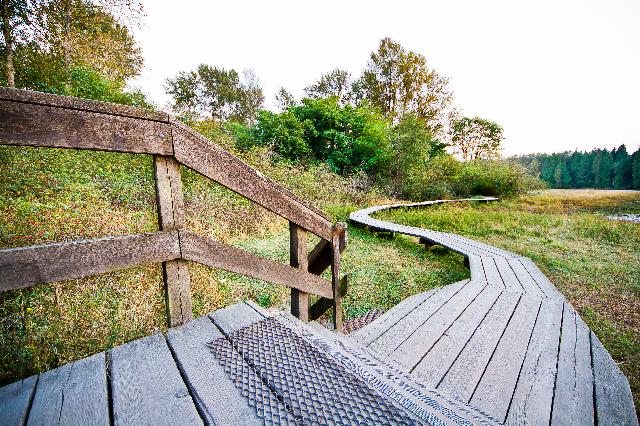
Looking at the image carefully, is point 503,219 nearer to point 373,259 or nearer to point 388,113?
point 373,259

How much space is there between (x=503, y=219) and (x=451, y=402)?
1211 cm

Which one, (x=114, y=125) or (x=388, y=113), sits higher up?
(x=388, y=113)

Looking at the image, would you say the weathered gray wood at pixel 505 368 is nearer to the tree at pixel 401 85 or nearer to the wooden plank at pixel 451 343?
the wooden plank at pixel 451 343

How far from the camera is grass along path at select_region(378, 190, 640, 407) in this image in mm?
3512

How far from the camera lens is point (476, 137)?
3438cm

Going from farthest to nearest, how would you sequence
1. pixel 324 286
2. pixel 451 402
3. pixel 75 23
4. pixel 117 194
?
pixel 75 23
pixel 117 194
pixel 324 286
pixel 451 402

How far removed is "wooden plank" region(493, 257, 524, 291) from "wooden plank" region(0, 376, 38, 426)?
15.7 feet

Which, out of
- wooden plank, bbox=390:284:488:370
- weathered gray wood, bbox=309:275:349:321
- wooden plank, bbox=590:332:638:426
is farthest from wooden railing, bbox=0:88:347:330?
wooden plank, bbox=590:332:638:426

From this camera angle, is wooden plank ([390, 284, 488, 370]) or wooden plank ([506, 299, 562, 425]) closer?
wooden plank ([506, 299, 562, 425])

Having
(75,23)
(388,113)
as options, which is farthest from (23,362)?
(388,113)

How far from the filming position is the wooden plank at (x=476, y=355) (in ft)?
6.38

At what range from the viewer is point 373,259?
623 cm

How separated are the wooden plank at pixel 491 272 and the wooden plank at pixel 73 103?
461 centimetres

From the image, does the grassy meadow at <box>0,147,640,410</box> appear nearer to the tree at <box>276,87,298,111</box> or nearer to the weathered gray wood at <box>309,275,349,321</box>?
the weathered gray wood at <box>309,275,349,321</box>
